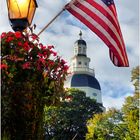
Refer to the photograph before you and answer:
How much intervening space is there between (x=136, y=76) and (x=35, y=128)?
118 feet

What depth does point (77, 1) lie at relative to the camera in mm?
8875

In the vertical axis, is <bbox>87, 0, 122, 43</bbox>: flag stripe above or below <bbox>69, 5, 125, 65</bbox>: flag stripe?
above

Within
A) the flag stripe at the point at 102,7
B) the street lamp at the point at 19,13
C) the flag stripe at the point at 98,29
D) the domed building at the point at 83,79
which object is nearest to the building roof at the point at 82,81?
the domed building at the point at 83,79

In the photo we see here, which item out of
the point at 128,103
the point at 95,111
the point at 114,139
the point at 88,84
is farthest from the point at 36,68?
the point at 88,84

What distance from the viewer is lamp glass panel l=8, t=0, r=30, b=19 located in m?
6.55

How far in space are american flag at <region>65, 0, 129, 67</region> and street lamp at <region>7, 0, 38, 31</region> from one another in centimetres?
201

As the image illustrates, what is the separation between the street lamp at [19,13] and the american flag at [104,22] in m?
2.01

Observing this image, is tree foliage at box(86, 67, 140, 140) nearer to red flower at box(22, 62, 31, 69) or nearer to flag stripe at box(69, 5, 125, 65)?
flag stripe at box(69, 5, 125, 65)

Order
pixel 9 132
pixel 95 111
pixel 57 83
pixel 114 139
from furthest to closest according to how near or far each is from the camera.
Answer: pixel 95 111 → pixel 114 139 → pixel 57 83 → pixel 9 132

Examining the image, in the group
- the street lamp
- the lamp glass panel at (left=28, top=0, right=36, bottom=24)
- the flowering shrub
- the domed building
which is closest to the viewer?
the flowering shrub

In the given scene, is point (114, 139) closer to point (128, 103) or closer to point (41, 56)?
point (128, 103)

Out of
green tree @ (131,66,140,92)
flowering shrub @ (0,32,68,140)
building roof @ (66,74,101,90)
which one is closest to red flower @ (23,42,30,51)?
flowering shrub @ (0,32,68,140)

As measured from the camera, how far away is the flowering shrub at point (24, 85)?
5348 mm

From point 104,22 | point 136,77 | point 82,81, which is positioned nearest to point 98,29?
point 104,22
